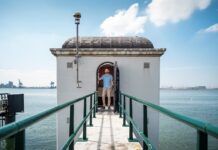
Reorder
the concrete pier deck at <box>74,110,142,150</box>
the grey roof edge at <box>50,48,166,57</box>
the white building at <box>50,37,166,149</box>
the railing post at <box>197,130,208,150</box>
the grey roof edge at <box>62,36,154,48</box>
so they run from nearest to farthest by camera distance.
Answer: the railing post at <box>197,130,208,150</box>, the concrete pier deck at <box>74,110,142,150</box>, the grey roof edge at <box>50,48,166,57</box>, the white building at <box>50,37,166,149</box>, the grey roof edge at <box>62,36,154,48</box>

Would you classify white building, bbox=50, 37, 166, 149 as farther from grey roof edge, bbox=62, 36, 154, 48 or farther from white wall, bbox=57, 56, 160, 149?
grey roof edge, bbox=62, 36, 154, 48

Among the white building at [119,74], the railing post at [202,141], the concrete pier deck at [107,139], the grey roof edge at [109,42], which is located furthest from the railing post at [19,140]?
the grey roof edge at [109,42]

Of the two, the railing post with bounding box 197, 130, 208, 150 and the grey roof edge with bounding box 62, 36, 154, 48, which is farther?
the grey roof edge with bounding box 62, 36, 154, 48

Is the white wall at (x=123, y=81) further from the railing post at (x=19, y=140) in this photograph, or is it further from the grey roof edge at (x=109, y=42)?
the railing post at (x=19, y=140)

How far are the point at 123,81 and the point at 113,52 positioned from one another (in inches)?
71.3

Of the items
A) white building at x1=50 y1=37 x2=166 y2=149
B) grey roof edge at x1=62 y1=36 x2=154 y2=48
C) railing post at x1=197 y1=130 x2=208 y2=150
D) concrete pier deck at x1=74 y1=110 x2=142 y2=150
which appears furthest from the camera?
grey roof edge at x1=62 y1=36 x2=154 y2=48

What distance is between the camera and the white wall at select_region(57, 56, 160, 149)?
1302 cm

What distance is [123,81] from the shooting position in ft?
44.0

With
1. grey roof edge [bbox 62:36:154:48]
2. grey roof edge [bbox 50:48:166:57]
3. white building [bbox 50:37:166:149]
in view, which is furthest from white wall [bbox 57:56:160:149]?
grey roof edge [bbox 62:36:154:48]

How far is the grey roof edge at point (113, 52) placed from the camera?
42.3ft

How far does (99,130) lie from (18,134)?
19.3ft

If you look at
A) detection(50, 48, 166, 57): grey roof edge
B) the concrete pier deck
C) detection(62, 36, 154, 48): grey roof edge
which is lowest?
the concrete pier deck

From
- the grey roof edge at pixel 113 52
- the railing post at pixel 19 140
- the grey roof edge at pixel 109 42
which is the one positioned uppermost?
the grey roof edge at pixel 109 42

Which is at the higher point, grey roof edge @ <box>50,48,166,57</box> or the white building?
grey roof edge @ <box>50,48,166,57</box>
